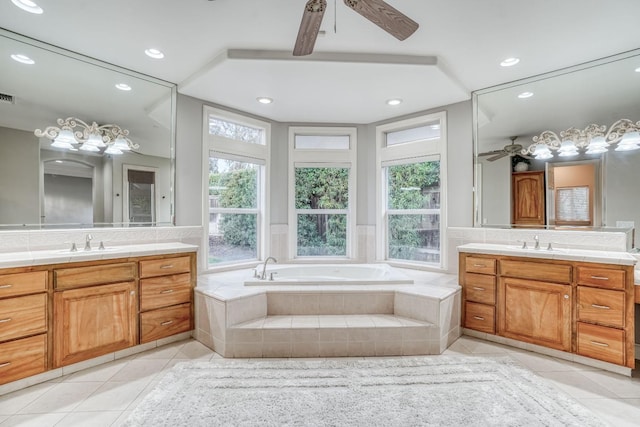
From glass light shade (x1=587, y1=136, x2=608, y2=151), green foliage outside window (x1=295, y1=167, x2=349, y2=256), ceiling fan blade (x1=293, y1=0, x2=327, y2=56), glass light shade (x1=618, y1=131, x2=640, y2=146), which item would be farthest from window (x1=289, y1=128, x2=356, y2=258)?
glass light shade (x1=618, y1=131, x2=640, y2=146)

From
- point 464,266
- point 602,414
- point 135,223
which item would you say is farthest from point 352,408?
point 135,223

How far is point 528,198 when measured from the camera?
3.15m

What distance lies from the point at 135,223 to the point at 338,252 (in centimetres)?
253

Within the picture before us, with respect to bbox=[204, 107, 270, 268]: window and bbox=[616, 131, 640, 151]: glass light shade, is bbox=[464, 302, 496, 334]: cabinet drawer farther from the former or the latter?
bbox=[204, 107, 270, 268]: window

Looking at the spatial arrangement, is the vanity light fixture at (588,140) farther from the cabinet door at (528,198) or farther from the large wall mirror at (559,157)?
the cabinet door at (528,198)

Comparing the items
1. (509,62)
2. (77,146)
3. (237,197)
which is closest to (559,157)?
(509,62)

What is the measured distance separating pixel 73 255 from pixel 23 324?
0.52m

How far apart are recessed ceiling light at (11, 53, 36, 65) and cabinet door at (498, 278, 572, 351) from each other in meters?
4.43

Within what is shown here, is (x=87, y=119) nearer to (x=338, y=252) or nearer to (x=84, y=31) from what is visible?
(x=84, y=31)

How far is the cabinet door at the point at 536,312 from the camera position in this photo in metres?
2.51

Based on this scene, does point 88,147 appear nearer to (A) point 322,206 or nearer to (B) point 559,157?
(A) point 322,206

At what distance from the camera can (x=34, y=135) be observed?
2609mm

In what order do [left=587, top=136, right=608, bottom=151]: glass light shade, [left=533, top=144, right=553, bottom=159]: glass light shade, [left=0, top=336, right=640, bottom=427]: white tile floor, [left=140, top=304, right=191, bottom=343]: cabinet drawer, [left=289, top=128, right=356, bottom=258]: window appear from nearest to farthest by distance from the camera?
[left=0, top=336, right=640, bottom=427]: white tile floor → [left=140, top=304, right=191, bottom=343]: cabinet drawer → [left=587, top=136, right=608, bottom=151]: glass light shade → [left=533, top=144, right=553, bottom=159]: glass light shade → [left=289, top=128, right=356, bottom=258]: window

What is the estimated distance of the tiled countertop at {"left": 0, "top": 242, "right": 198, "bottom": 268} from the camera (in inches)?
83.0
